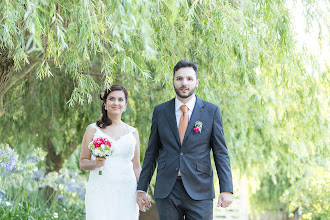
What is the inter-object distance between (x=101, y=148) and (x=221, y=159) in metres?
1.01

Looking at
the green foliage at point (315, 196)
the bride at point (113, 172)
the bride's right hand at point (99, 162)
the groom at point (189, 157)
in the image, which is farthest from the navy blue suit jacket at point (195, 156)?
the green foliage at point (315, 196)

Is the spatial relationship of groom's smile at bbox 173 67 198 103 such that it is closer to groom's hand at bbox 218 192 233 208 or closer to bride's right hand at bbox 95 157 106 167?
groom's hand at bbox 218 192 233 208

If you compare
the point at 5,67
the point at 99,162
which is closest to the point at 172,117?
the point at 99,162

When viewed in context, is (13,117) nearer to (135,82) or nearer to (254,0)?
(135,82)

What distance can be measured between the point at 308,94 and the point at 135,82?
214cm

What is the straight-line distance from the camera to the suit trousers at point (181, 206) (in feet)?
11.2

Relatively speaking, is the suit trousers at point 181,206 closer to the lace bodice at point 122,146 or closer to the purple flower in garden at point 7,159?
the lace bodice at point 122,146

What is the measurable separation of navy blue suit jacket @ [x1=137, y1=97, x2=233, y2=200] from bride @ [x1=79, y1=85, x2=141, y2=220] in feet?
2.87

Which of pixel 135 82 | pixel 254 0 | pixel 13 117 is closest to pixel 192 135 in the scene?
pixel 254 0

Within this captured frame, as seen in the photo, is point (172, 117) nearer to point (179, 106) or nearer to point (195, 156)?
point (179, 106)

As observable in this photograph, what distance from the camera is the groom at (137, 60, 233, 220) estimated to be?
3.43 metres

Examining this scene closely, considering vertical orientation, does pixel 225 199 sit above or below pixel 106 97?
below

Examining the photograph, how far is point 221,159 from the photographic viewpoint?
347cm

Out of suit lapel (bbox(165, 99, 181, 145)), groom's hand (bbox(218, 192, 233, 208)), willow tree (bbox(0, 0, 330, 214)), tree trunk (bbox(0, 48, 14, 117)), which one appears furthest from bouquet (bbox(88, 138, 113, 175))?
tree trunk (bbox(0, 48, 14, 117))
